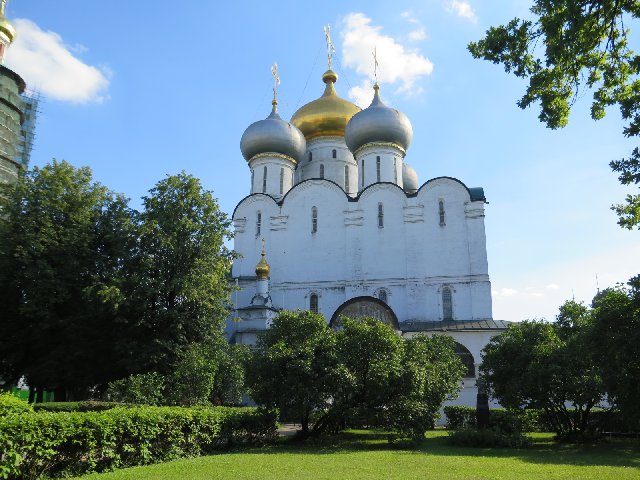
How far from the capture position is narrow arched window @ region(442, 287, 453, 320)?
2508 centimetres

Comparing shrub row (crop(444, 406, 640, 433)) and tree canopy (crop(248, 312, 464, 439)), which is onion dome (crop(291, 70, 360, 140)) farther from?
tree canopy (crop(248, 312, 464, 439))

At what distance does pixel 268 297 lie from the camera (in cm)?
2564

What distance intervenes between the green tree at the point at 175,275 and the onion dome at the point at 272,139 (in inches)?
497

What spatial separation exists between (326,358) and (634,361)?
657cm

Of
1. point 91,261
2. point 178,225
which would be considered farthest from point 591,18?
point 91,261

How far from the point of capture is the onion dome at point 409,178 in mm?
35906

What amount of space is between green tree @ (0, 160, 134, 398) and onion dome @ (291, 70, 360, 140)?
17.4 m

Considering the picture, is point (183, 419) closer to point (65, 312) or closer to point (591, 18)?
point (65, 312)

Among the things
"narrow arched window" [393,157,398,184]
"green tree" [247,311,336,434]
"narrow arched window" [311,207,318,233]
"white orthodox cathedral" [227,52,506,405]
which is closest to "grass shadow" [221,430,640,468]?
"green tree" [247,311,336,434]

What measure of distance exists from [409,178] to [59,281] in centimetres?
2515

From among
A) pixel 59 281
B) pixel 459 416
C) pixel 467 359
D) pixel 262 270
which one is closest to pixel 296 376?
pixel 59 281

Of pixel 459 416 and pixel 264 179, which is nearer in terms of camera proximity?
pixel 459 416

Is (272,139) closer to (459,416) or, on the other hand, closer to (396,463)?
(459,416)

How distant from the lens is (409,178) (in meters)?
36.3
